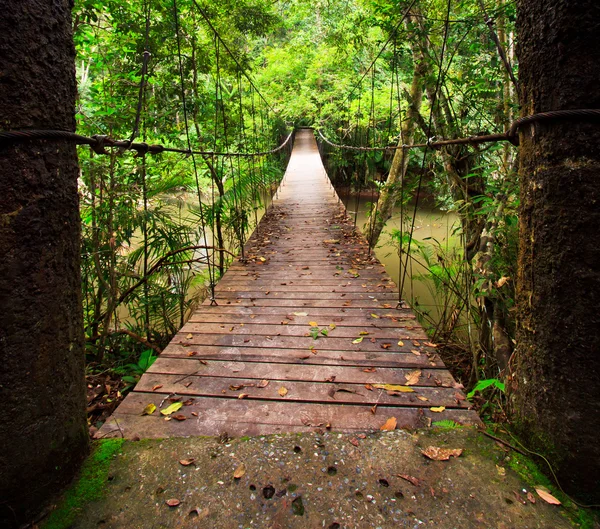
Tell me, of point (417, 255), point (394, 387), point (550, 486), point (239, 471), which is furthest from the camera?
point (417, 255)

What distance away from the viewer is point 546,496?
2.69ft

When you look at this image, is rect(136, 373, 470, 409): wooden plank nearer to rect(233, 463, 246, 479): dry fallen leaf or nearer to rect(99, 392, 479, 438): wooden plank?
rect(99, 392, 479, 438): wooden plank

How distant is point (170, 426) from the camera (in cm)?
120

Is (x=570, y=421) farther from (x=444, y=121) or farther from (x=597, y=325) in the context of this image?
(x=444, y=121)

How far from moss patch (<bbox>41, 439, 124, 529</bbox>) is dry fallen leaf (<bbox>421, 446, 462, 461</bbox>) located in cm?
83

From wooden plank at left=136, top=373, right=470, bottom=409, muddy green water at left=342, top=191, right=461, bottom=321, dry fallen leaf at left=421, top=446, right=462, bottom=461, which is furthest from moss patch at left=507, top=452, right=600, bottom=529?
muddy green water at left=342, top=191, right=461, bottom=321

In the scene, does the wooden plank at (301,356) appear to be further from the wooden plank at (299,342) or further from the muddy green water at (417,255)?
the muddy green water at (417,255)

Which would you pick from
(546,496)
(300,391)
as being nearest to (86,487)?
(300,391)

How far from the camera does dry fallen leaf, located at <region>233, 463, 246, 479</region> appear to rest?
95 centimetres

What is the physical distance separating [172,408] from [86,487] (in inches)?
16.5

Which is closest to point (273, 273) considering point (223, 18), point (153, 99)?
point (153, 99)

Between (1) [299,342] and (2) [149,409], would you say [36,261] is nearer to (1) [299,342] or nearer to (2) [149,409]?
(2) [149,409]

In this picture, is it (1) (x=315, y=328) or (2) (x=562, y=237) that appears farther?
(1) (x=315, y=328)

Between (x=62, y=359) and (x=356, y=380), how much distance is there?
1.01 metres
